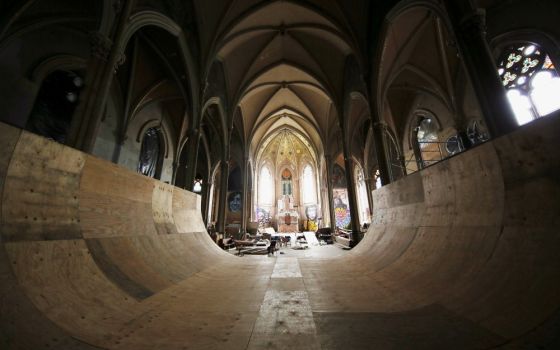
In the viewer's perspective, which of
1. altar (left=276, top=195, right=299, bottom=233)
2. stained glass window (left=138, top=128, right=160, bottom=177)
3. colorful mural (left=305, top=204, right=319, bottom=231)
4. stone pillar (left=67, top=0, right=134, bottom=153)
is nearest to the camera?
stone pillar (left=67, top=0, right=134, bottom=153)

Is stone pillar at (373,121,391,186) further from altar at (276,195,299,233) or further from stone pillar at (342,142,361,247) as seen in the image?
altar at (276,195,299,233)

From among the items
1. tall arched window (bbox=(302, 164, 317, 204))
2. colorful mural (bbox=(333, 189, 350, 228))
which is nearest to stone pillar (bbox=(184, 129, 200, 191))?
colorful mural (bbox=(333, 189, 350, 228))

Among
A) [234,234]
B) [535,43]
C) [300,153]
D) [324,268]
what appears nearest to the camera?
[324,268]

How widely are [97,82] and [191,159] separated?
3.64 meters

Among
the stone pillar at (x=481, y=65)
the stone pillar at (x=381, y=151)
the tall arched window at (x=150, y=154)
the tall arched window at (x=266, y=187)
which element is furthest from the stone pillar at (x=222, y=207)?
the tall arched window at (x=266, y=187)

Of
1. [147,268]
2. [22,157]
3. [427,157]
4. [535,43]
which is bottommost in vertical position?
[147,268]

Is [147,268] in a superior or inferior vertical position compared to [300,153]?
inferior

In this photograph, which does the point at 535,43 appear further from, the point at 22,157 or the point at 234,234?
the point at 234,234

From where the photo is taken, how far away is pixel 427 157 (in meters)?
13.3

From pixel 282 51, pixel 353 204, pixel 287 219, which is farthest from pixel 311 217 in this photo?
pixel 282 51

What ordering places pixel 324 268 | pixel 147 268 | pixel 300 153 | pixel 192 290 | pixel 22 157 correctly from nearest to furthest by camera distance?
pixel 22 157 → pixel 192 290 → pixel 147 268 → pixel 324 268 → pixel 300 153

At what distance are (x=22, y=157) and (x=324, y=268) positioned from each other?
3964 millimetres

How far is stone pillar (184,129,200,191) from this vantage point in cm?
706

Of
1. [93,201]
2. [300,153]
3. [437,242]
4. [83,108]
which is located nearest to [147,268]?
[93,201]
